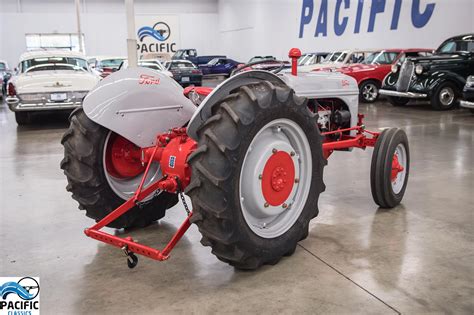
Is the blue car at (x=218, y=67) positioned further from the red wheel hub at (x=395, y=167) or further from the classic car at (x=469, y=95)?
the red wheel hub at (x=395, y=167)

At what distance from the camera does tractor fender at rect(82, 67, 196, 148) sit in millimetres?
3432

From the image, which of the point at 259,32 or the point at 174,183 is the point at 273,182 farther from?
the point at 259,32

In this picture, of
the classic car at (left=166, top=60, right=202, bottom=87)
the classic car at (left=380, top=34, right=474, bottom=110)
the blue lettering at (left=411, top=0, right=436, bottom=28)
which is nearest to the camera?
the classic car at (left=380, top=34, right=474, bottom=110)

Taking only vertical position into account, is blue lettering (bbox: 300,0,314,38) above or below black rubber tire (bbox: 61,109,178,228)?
above

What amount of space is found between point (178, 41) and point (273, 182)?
33654 mm

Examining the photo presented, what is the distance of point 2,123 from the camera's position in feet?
37.7

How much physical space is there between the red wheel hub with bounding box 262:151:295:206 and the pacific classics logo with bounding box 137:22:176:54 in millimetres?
32747

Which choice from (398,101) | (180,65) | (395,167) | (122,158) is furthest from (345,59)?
(122,158)

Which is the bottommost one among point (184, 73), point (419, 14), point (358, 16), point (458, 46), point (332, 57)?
point (184, 73)

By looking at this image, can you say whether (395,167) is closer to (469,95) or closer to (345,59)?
(469,95)

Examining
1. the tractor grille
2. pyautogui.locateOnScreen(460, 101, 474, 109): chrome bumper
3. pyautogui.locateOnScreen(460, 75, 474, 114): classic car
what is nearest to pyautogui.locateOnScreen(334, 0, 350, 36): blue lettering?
the tractor grille

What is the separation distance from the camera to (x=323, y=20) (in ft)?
69.6

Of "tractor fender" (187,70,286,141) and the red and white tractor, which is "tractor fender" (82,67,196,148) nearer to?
the red and white tractor

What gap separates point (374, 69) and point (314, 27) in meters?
8.70
